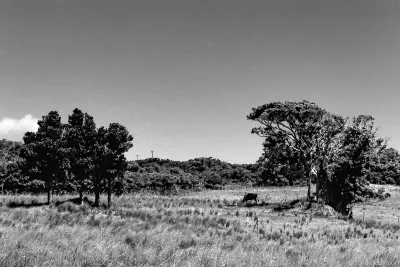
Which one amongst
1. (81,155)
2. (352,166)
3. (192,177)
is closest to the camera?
(352,166)

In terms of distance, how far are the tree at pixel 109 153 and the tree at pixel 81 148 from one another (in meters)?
0.69

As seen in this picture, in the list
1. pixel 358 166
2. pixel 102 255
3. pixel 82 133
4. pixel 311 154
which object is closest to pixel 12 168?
pixel 82 133

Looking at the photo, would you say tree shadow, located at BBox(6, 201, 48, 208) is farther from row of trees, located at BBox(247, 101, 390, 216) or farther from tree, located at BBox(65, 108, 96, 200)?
row of trees, located at BBox(247, 101, 390, 216)

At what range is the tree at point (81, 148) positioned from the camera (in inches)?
1188

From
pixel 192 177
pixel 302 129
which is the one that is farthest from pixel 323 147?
pixel 192 177

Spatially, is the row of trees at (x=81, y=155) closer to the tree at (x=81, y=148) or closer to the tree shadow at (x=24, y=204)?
the tree at (x=81, y=148)

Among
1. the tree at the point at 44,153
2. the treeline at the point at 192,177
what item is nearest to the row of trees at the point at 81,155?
the tree at the point at 44,153

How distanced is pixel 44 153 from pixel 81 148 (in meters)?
3.36

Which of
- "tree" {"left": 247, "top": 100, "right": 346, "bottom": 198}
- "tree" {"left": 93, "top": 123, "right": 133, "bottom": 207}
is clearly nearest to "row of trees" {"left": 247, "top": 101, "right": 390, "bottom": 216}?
"tree" {"left": 247, "top": 100, "right": 346, "bottom": 198}

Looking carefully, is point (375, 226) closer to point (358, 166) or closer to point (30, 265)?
point (358, 166)

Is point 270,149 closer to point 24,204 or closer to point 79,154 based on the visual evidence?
point 79,154

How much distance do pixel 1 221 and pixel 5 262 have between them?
23.3 feet

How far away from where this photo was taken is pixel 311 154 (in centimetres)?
3112

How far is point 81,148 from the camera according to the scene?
3056cm
